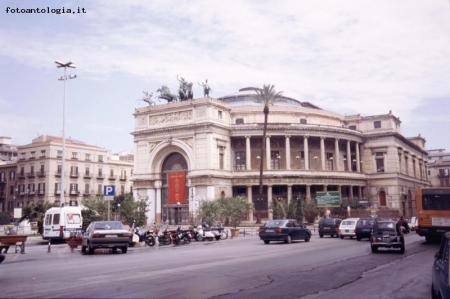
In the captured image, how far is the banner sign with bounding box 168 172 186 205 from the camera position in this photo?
2316 inches

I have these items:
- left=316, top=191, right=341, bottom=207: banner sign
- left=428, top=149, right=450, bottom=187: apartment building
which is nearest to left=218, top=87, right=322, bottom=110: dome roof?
left=316, top=191, right=341, bottom=207: banner sign

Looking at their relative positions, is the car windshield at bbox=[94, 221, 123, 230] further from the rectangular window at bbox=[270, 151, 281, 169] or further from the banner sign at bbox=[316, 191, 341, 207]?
the rectangular window at bbox=[270, 151, 281, 169]

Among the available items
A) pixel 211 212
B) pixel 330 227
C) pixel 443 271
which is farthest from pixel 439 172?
pixel 443 271

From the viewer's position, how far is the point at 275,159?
6450 centimetres

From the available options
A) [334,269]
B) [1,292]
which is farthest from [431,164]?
[1,292]

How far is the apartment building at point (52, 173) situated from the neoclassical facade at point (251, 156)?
16.9 meters

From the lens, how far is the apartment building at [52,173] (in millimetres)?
73625

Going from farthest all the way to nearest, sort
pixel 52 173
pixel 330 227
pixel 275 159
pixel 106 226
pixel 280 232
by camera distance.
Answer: pixel 52 173 → pixel 275 159 → pixel 330 227 → pixel 280 232 → pixel 106 226

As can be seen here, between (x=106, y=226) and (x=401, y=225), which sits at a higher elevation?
(x=106, y=226)

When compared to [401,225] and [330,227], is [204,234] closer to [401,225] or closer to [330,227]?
[330,227]

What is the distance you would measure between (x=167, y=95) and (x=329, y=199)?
27.3 metres

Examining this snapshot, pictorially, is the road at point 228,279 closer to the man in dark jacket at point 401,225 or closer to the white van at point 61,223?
the man in dark jacket at point 401,225

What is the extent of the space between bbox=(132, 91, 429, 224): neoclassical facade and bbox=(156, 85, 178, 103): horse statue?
8.48 ft

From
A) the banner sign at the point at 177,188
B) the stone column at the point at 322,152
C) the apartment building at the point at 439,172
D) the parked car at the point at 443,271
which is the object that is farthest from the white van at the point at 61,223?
the apartment building at the point at 439,172
